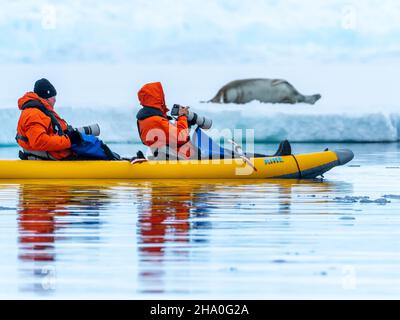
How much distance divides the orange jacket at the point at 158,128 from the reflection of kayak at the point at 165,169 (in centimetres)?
25

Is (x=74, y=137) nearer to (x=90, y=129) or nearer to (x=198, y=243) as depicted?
(x=90, y=129)

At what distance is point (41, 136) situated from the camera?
13.6m

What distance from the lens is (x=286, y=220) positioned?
9.55 m

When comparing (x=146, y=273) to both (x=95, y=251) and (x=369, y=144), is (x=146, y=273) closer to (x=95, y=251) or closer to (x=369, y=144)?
(x=95, y=251)

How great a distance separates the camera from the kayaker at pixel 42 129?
13.6 m

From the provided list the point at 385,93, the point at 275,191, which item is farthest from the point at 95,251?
the point at 385,93

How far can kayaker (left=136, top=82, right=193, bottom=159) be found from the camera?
14.1 metres

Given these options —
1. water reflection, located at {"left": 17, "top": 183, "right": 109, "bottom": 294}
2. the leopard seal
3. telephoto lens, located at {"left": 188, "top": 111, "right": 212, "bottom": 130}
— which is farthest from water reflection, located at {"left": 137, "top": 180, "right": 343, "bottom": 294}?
→ the leopard seal

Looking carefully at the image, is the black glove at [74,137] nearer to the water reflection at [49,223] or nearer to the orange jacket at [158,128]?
the water reflection at [49,223]

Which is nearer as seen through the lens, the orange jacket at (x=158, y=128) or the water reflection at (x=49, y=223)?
the water reflection at (x=49, y=223)

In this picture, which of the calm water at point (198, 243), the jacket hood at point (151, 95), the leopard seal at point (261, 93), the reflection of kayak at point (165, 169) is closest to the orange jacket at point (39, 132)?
the reflection of kayak at point (165, 169)

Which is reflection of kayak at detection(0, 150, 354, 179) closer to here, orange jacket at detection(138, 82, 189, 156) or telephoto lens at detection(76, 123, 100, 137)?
orange jacket at detection(138, 82, 189, 156)

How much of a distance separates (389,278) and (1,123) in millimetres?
24576

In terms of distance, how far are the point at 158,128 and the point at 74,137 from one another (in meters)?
1.00
